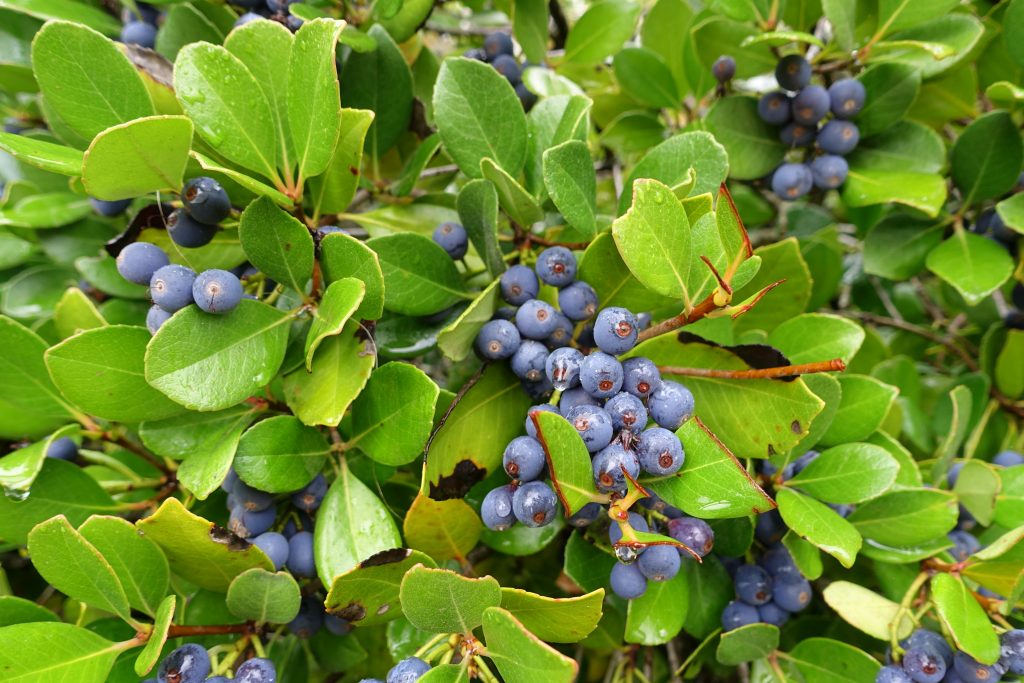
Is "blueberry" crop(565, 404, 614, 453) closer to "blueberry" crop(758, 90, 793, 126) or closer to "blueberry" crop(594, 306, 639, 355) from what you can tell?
"blueberry" crop(594, 306, 639, 355)

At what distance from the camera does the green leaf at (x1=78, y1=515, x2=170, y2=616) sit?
1.06 meters

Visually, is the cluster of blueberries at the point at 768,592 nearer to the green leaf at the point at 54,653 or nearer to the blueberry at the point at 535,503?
the blueberry at the point at 535,503

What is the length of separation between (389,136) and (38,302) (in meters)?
1.09

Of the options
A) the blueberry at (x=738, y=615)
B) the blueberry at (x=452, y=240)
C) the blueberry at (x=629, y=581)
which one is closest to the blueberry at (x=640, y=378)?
the blueberry at (x=629, y=581)

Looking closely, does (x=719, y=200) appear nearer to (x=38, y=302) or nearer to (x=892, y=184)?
(x=892, y=184)

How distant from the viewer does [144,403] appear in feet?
3.69

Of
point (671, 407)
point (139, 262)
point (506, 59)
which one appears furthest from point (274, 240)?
point (506, 59)

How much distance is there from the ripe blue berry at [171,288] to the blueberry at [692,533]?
2.88ft

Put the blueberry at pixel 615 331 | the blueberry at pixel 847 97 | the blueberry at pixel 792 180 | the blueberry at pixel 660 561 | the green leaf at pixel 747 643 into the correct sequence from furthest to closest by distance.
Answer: the blueberry at pixel 792 180, the blueberry at pixel 847 97, the green leaf at pixel 747 643, the blueberry at pixel 660 561, the blueberry at pixel 615 331

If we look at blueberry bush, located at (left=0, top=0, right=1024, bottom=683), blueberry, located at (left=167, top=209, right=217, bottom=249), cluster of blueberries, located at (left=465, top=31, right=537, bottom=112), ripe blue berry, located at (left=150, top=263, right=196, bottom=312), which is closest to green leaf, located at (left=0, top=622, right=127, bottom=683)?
blueberry bush, located at (left=0, top=0, right=1024, bottom=683)

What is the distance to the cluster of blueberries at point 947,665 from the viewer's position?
1.17 metres

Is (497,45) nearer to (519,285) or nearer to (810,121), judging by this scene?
(810,121)

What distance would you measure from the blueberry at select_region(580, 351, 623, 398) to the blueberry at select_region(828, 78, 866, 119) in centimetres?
110

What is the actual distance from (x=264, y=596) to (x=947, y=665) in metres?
1.21
